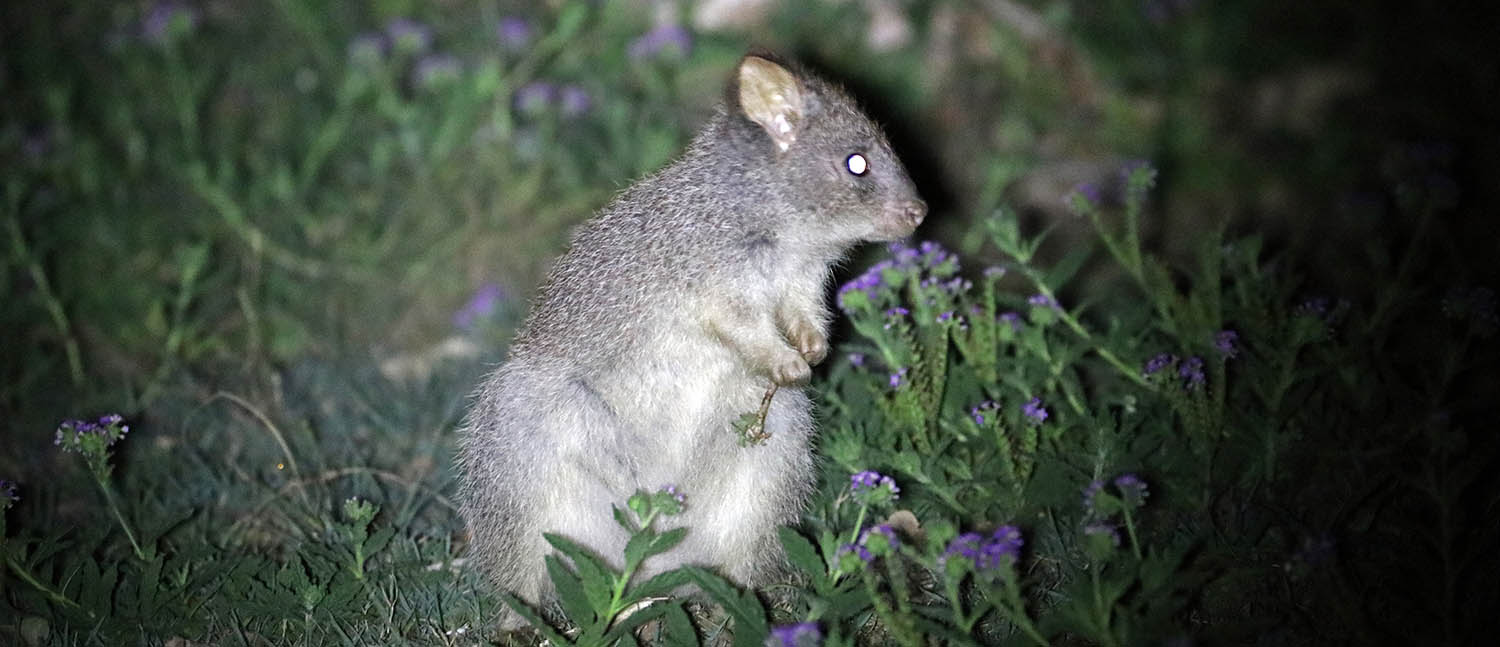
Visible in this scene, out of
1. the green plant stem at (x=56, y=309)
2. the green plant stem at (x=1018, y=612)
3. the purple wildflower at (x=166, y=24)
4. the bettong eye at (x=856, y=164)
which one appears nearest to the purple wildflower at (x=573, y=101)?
the purple wildflower at (x=166, y=24)

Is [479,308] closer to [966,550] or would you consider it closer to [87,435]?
[87,435]

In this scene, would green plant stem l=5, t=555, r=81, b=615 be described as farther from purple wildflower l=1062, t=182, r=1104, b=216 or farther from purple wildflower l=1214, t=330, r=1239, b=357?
purple wildflower l=1214, t=330, r=1239, b=357

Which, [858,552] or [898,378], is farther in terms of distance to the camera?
[898,378]

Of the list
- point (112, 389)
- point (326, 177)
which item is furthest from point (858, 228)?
point (326, 177)

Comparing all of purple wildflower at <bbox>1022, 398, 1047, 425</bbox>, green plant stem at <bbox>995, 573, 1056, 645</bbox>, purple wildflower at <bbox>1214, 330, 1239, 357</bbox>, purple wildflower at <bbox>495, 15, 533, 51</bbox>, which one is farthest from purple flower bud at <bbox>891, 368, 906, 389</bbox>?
purple wildflower at <bbox>495, 15, 533, 51</bbox>

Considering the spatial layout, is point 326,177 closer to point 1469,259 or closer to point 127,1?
point 127,1

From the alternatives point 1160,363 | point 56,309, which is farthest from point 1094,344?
point 56,309
